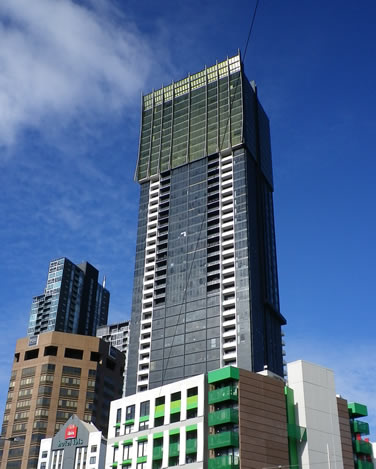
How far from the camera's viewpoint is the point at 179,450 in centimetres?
9444

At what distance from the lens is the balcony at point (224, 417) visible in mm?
90375

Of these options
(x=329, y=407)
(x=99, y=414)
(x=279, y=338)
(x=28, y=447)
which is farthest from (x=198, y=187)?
(x=329, y=407)

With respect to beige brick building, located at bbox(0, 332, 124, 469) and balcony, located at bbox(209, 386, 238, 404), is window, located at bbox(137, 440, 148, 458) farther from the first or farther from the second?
beige brick building, located at bbox(0, 332, 124, 469)

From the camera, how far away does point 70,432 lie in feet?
405

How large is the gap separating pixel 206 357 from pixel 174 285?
26.7 m

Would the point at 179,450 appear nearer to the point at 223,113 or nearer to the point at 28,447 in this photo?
the point at 28,447

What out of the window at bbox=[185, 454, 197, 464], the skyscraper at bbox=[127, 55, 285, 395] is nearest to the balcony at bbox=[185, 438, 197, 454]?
the window at bbox=[185, 454, 197, 464]

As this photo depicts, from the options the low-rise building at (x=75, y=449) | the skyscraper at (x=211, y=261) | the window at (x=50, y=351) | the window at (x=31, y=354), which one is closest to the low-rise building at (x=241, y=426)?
the low-rise building at (x=75, y=449)

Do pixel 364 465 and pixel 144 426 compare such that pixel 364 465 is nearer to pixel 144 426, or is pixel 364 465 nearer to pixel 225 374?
pixel 225 374

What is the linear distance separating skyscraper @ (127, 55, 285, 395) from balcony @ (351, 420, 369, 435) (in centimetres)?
4509

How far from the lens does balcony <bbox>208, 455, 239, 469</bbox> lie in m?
87.2

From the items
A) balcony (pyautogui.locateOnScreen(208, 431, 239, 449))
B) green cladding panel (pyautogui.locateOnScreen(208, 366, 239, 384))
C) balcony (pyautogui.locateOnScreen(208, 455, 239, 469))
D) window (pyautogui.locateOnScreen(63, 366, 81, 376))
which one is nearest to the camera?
balcony (pyautogui.locateOnScreen(208, 455, 239, 469))

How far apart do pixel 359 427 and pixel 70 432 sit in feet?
186

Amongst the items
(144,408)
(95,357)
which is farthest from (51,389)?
(144,408)
